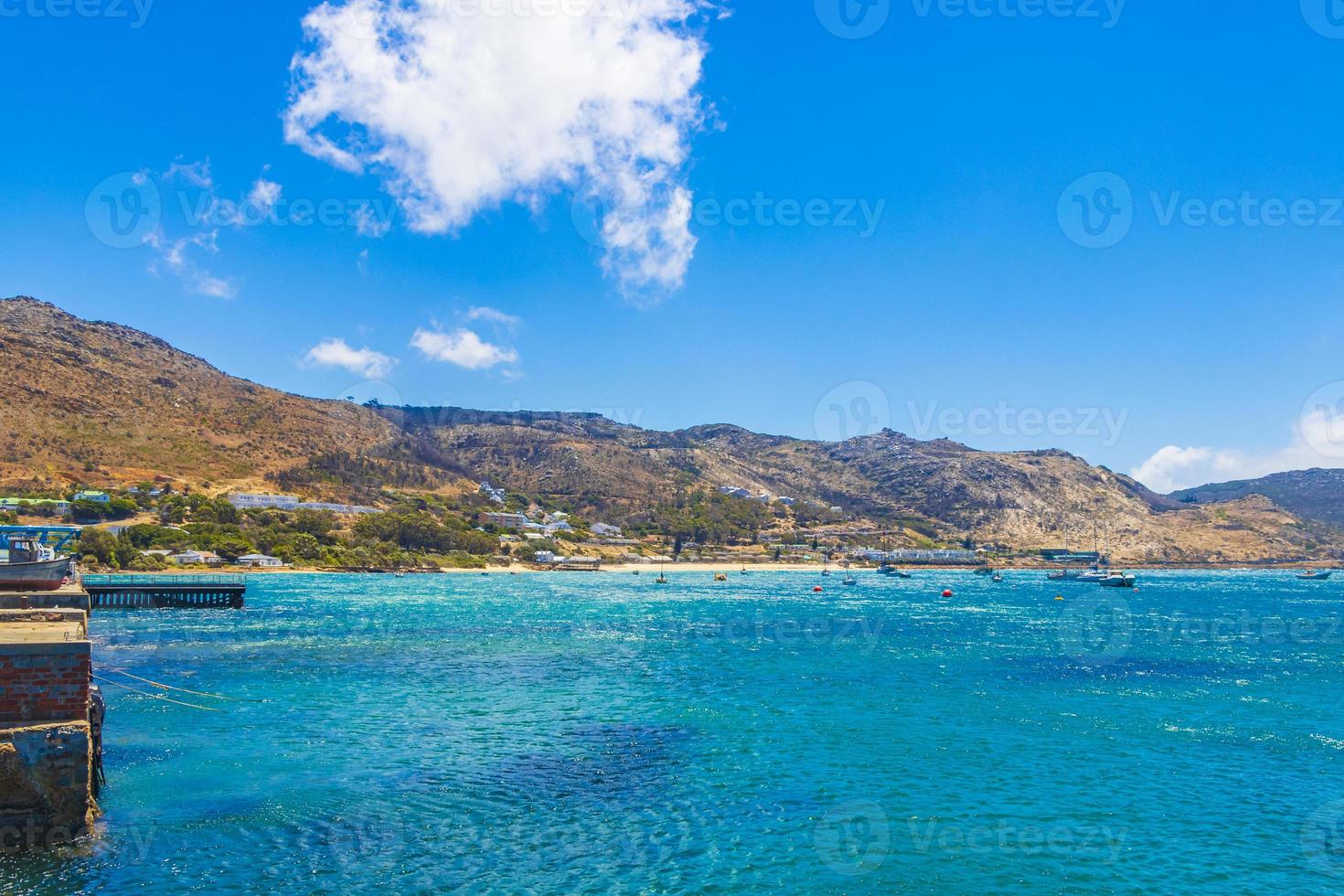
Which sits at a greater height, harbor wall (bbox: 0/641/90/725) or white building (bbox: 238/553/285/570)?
harbor wall (bbox: 0/641/90/725)

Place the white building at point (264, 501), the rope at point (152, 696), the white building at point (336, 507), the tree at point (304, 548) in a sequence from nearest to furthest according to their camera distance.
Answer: the rope at point (152, 696) → the tree at point (304, 548) → the white building at point (264, 501) → the white building at point (336, 507)

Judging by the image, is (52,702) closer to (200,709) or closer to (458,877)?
(458,877)

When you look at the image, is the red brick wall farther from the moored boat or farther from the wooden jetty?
the wooden jetty

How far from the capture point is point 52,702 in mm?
15812

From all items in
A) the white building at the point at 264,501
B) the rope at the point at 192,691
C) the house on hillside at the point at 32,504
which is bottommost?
the rope at the point at 192,691

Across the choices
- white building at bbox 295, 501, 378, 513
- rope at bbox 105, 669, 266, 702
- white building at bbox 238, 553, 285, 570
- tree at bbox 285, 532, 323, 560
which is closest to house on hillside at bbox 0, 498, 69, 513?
white building at bbox 238, 553, 285, 570

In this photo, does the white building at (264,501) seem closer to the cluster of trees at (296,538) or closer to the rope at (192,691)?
the cluster of trees at (296,538)

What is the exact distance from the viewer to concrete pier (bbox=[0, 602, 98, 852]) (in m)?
15.4

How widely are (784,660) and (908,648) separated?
1240 centimetres

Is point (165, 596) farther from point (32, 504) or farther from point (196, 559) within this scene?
point (32, 504)

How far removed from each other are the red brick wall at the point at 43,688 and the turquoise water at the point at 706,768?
3.70 m

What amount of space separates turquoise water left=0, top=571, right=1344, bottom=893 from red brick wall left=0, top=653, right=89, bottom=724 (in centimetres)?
370

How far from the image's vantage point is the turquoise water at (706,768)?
19203 mm

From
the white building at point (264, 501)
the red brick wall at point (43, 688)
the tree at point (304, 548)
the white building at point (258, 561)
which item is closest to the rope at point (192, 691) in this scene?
the red brick wall at point (43, 688)
